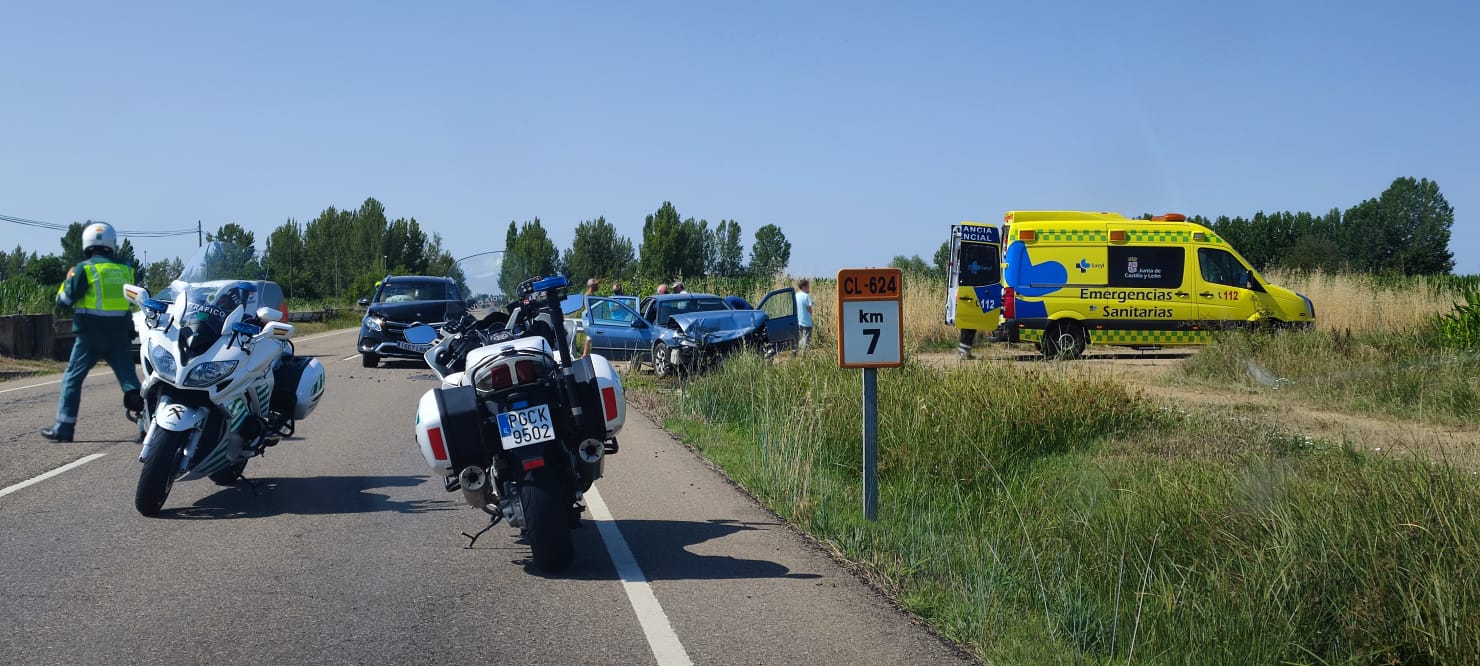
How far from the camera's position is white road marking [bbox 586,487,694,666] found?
4727 mm

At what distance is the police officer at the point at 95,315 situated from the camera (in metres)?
10.5

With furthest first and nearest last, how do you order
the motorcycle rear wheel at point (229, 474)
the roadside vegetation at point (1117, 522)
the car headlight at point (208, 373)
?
the motorcycle rear wheel at point (229, 474) < the car headlight at point (208, 373) < the roadside vegetation at point (1117, 522)

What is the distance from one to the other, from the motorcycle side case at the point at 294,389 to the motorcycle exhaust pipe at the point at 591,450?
3245mm

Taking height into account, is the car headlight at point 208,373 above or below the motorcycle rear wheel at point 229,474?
above

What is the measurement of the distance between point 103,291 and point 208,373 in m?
3.84

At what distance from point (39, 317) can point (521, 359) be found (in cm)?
2053

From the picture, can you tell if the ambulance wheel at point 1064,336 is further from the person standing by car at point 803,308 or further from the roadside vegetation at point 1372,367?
the person standing by car at point 803,308

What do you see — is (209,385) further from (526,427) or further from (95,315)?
(95,315)

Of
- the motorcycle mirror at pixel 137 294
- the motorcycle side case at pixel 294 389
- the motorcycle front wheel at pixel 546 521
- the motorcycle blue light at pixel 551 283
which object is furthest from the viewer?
the motorcycle side case at pixel 294 389

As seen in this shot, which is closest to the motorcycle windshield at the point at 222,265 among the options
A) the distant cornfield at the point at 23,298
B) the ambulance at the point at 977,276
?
the ambulance at the point at 977,276

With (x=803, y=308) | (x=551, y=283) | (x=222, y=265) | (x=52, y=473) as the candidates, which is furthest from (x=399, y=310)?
(x=551, y=283)

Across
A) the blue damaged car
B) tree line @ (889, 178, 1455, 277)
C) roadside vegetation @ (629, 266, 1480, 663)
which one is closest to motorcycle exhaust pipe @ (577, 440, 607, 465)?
roadside vegetation @ (629, 266, 1480, 663)

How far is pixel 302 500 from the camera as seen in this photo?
812 centimetres

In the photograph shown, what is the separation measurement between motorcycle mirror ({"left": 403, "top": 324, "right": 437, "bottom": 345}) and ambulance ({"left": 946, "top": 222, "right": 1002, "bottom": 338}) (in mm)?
16424
